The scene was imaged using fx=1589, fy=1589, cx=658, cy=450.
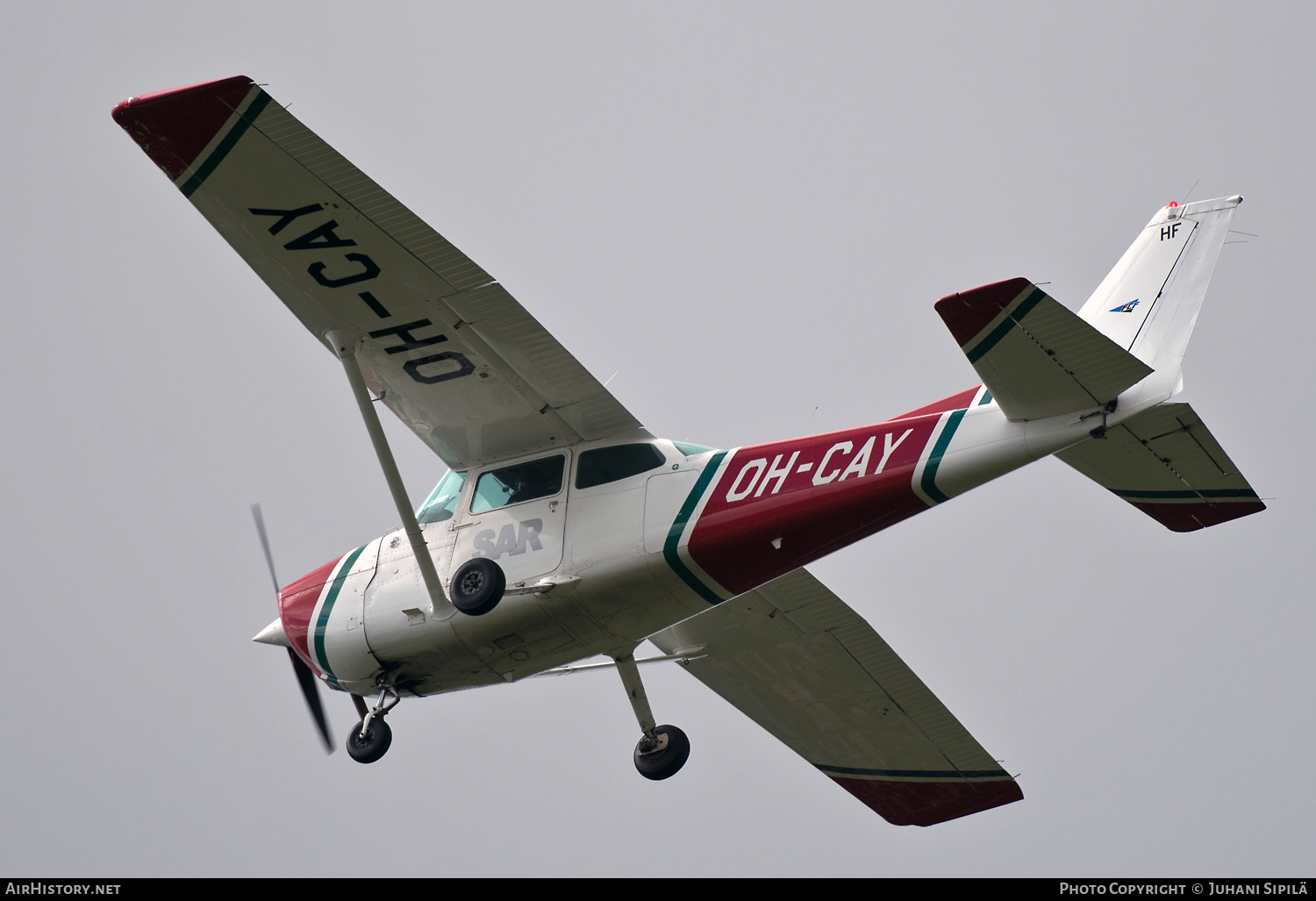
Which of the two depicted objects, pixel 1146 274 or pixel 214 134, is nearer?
pixel 214 134

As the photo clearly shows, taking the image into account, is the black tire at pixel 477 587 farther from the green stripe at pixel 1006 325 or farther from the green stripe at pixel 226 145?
the green stripe at pixel 1006 325

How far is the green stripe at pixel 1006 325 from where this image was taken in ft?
35.9

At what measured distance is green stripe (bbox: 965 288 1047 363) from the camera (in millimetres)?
10930

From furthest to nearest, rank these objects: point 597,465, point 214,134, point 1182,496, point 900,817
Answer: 1. point 900,817
2. point 597,465
3. point 1182,496
4. point 214,134

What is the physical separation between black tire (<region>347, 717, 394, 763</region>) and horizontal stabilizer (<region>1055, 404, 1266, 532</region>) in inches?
256

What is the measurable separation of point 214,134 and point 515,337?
287 cm

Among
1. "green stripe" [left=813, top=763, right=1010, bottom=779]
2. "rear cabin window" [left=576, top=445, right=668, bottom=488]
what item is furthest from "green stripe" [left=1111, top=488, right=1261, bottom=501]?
"green stripe" [left=813, top=763, right=1010, bottom=779]

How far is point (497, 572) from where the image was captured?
13.2 metres

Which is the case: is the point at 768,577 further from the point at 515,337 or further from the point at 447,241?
the point at 447,241

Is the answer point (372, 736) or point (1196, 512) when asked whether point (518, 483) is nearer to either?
point (372, 736)

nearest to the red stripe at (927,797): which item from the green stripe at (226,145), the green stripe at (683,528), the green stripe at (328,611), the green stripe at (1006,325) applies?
the green stripe at (683,528)

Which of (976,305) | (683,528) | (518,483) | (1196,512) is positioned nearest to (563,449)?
(518,483)

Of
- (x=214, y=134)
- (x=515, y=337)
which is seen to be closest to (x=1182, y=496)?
(x=515, y=337)

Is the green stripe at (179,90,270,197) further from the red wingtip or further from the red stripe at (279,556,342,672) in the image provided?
the red stripe at (279,556,342,672)
